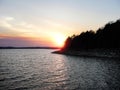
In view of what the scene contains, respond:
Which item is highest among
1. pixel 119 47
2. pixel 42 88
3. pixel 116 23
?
pixel 116 23

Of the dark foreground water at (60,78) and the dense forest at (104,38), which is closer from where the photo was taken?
the dark foreground water at (60,78)

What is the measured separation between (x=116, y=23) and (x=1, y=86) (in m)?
115

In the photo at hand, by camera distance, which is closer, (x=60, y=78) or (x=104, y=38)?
(x=60, y=78)

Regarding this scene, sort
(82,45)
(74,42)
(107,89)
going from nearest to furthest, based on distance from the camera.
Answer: (107,89)
(82,45)
(74,42)

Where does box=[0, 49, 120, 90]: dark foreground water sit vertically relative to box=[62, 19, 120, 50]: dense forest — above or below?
below

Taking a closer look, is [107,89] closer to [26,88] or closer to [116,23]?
[26,88]

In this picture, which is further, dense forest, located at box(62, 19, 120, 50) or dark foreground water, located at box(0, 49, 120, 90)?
dense forest, located at box(62, 19, 120, 50)

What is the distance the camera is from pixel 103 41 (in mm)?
133375

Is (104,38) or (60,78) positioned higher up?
(104,38)

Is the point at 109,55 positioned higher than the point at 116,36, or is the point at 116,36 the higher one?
the point at 116,36

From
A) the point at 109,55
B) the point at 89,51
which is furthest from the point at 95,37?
the point at 109,55

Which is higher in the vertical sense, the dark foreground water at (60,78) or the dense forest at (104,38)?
the dense forest at (104,38)

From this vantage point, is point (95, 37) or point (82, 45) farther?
point (82, 45)

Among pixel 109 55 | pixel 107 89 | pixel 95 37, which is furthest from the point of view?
pixel 95 37
